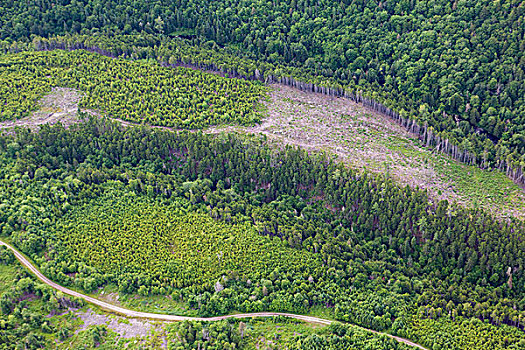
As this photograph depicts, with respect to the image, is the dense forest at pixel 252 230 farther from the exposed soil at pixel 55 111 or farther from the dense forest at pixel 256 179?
the exposed soil at pixel 55 111

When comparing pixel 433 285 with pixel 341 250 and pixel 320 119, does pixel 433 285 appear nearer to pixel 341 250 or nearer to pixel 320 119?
pixel 341 250

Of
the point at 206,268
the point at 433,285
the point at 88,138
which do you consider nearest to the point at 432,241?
the point at 433,285

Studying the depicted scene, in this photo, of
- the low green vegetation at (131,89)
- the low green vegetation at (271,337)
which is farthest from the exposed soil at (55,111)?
the low green vegetation at (271,337)

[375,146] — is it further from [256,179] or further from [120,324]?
[120,324]

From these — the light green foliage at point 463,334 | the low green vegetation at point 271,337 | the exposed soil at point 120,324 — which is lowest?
the exposed soil at point 120,324

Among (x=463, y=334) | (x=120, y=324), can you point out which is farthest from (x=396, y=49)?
(x=120, y=324)

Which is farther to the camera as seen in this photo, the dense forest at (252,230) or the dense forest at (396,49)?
the dense forest at (396,49)
